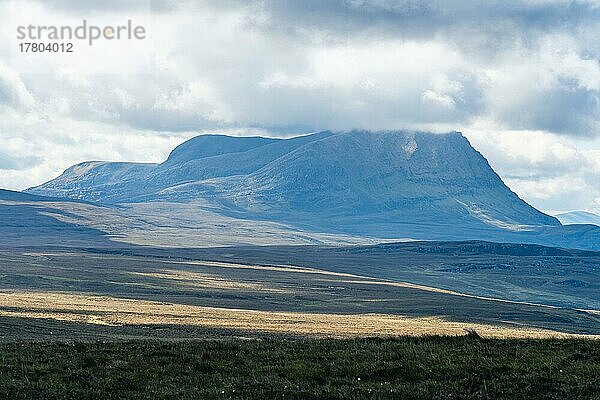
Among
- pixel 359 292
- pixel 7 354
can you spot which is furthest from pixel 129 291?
pixel 7 354

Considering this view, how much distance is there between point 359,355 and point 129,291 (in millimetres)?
123084

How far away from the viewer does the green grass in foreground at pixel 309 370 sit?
19844 millimetres

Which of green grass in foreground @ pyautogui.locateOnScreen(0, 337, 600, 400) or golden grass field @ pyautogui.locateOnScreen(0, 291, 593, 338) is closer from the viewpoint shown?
green grass in foreground @ pyautogui.locateOnScreen(0, 337, 600, 400)

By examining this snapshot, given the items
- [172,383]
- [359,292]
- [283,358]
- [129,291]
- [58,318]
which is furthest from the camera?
[359,292]

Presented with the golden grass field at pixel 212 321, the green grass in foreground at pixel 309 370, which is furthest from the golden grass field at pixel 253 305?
the green grass in foreground at pixel 309 370

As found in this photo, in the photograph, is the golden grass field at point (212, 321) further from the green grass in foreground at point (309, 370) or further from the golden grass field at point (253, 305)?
the green grass in foreground at point (309, 370)

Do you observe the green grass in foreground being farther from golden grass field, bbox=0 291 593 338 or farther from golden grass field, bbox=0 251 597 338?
golden grass field, bbox=0 251 597 338

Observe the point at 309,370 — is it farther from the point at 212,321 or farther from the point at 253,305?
the point at 253,305

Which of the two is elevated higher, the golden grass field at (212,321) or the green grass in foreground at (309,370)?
the green grass in foreground at (309,370)

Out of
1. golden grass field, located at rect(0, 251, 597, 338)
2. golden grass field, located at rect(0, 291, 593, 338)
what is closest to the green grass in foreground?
golden grass field, located at rect(0, 291, 593, 338)

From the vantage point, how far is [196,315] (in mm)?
94000

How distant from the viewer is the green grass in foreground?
1984cm

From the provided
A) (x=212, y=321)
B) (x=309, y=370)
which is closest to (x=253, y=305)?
(x=212, y=321)

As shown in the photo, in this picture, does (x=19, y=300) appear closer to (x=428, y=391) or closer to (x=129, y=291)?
(x=129, y=291)
